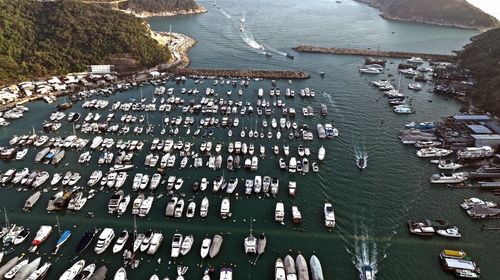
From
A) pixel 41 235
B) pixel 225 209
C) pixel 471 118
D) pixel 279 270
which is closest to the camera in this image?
pixel 279 270

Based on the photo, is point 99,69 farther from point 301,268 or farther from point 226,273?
point 301,268

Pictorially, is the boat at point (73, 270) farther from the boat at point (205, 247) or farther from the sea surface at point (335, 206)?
the boat at point (205, 247)

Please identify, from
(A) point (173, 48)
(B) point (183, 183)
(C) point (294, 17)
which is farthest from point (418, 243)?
(C) point (294, 17)

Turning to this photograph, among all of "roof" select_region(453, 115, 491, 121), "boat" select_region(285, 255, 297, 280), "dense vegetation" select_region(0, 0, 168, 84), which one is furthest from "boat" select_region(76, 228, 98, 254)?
"roof" select_region(453, 115, 491, 121)

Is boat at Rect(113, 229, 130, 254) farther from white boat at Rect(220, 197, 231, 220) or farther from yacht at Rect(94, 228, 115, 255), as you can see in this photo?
white boat at Rect(220, 197, 231, 220)

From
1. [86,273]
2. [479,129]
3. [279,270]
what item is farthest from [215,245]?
[479,129]
